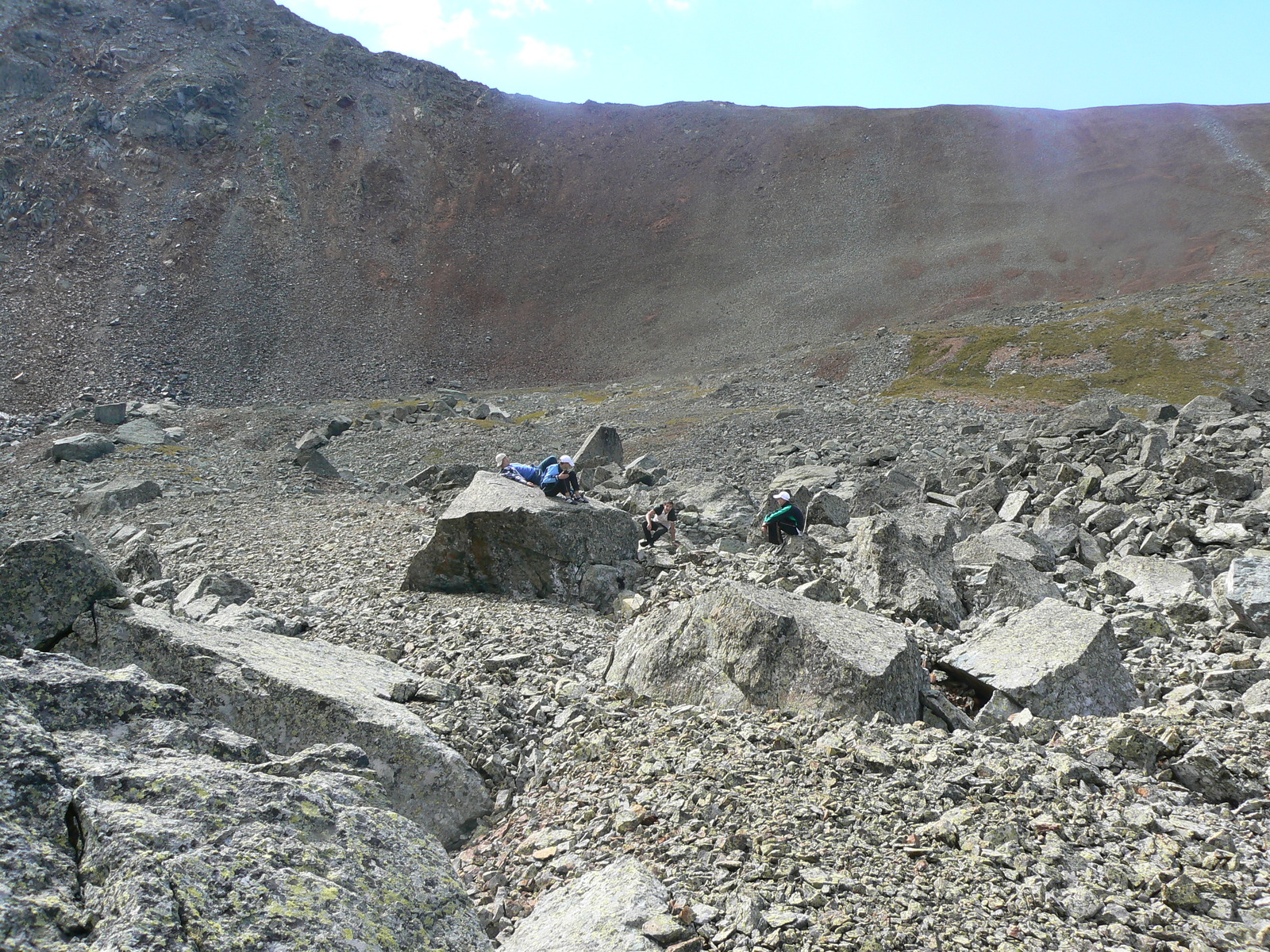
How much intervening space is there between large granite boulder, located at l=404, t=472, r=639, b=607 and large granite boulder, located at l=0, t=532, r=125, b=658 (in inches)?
320

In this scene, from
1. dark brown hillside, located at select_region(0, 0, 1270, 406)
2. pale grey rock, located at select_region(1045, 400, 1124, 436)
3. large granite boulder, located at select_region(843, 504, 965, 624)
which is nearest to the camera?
large granite boulder, located at select_region(843, 504, 965, 624)

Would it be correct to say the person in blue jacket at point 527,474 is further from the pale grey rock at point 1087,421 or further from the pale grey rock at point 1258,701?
the pale grey rock at point 1087,421

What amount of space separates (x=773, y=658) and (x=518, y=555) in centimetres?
838

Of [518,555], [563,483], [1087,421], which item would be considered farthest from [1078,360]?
[518,555]

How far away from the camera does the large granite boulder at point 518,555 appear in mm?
17578

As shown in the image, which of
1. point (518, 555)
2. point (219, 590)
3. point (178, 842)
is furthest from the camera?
point (518, 555)

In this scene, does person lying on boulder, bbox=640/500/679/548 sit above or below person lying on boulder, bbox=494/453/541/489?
below

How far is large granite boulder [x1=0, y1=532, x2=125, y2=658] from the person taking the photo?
30.0 feet

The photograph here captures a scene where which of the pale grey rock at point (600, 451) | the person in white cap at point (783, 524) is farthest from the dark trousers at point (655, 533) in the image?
the pale grey rock at point (600, 451)

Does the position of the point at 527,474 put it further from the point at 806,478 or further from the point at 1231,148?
the point at 1231,148

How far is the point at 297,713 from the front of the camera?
9.30 m

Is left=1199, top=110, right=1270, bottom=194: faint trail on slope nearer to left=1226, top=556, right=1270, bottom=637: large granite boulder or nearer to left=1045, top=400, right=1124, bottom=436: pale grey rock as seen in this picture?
left=1045, top=400, right=1124, bottom=436: pale grey rock

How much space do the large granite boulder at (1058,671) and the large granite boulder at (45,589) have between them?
11295 millimetres

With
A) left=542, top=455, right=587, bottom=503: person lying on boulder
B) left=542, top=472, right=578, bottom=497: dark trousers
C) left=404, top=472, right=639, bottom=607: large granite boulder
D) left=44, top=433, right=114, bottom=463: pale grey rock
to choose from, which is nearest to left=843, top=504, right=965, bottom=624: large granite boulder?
left=404, top=472, right=639, bottom=607: large granite boulder
